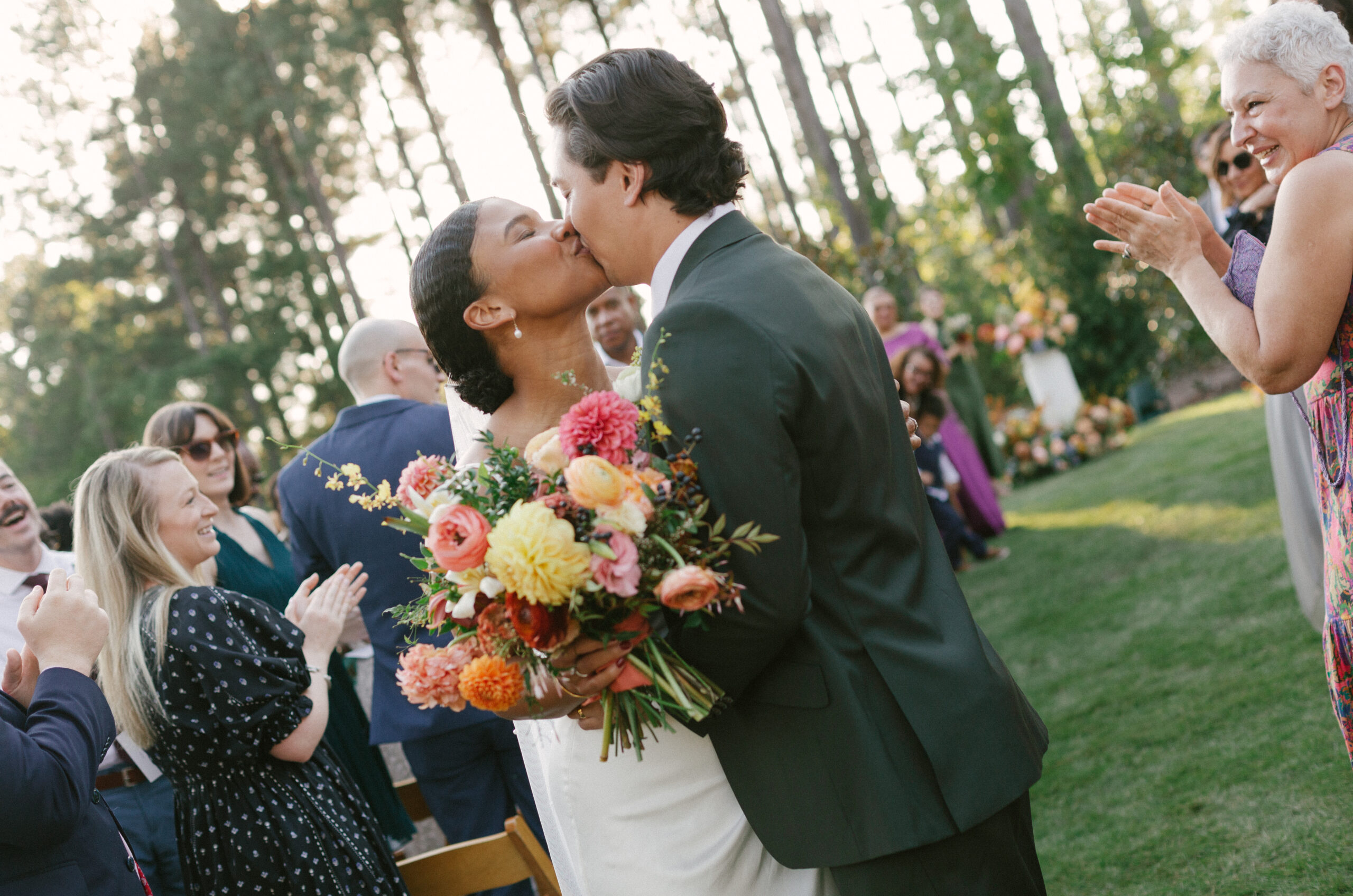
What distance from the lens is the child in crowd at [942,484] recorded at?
27.1 ft

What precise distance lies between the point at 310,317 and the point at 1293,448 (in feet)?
82.2

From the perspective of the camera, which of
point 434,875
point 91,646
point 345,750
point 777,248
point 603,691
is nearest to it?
point 603,691

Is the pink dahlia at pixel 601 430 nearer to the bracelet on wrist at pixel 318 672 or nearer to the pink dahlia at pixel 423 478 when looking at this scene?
the pink dahlia at pixel 423 478

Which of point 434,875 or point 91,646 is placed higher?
point 91,646

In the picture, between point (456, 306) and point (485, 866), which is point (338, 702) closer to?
point (485, 866)

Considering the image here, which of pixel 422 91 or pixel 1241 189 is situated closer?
pixel 1241 189

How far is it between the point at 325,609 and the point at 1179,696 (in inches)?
144

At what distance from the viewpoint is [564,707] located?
201 cm

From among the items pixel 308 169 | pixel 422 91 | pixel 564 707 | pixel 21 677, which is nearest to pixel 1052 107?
pixel 422 91

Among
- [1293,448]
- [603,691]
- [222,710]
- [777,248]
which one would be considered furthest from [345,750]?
[1293,448]

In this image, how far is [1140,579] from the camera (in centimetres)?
633

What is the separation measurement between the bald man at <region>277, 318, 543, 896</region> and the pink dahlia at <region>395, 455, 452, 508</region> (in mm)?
2057

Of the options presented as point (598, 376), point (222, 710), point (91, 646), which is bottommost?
point (222, 710)

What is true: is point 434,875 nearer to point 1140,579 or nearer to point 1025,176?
point 1140,579
